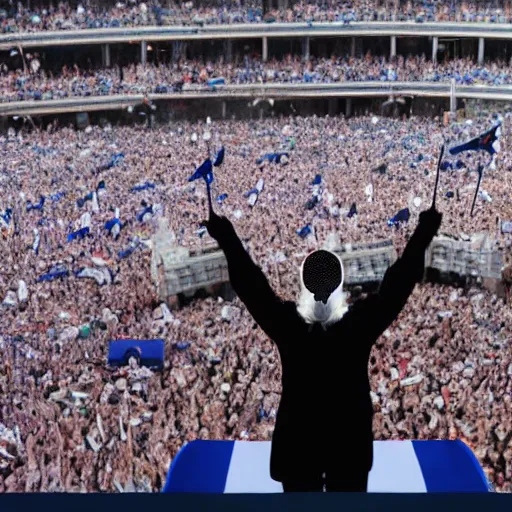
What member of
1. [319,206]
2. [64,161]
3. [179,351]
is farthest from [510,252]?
[64,161]

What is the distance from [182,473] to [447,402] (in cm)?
220

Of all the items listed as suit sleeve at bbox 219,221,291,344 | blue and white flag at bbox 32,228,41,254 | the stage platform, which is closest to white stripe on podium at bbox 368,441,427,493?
suit sleeve at bbox 219,221,291,344

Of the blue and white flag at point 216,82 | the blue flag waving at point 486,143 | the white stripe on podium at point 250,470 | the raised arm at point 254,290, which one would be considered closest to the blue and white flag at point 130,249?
the blue and white flag at point 216,82

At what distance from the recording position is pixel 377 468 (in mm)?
4949

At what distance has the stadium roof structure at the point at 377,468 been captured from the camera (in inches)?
185

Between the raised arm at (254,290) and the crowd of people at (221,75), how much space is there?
571 cm

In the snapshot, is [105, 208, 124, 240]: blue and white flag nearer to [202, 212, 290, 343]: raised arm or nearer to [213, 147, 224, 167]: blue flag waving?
[213, 147, 224, 167]: blue flag waving

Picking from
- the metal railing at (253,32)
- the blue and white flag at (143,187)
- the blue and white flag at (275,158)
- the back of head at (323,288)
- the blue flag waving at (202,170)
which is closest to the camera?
the back of head at (323,288)

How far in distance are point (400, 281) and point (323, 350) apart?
38 cm

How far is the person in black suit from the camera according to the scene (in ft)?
10.6

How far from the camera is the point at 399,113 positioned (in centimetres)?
926

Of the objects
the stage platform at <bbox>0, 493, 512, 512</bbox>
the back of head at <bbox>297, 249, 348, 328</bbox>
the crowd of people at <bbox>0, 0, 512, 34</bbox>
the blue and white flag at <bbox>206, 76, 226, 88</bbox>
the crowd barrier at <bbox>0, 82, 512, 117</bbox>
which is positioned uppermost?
the crowd of people at <bbox>0, 0, 512, 34</bbox>

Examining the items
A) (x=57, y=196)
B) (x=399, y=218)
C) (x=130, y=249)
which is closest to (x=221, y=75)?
(x=57, y=196)

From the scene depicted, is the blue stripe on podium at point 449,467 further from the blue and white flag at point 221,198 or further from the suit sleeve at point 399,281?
the blue and white flag at point 221,198
